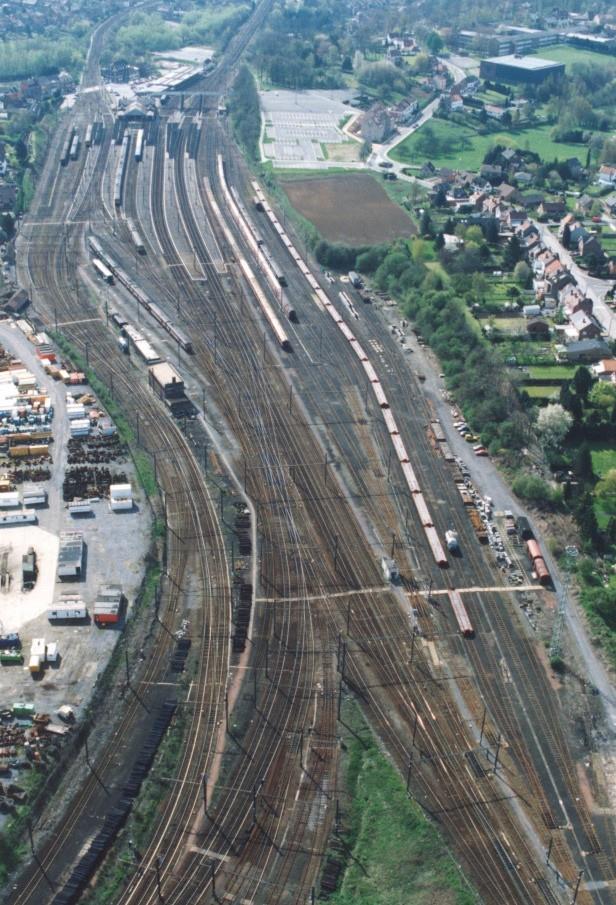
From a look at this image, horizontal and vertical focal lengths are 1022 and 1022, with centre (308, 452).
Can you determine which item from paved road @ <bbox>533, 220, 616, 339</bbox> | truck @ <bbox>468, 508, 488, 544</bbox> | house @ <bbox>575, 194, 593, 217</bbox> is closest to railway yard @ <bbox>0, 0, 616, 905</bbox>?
truck @ <bbox>468, 508, 488, 544</bbox>

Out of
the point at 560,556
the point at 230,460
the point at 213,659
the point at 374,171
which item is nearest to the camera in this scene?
the point at 213,659

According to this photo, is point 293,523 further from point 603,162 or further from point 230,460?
point 603,162

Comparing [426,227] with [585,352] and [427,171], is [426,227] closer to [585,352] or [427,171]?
[427,171]

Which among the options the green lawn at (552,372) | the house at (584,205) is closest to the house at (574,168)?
the house at (584,205)

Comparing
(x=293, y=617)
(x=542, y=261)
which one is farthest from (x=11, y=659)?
(x=542, y=261)

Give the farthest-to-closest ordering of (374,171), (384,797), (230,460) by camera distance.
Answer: (374,171), (230,460), (384,797)

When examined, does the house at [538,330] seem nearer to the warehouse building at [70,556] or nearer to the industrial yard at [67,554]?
the industrial yard at [67,554]

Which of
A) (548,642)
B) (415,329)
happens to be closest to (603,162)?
(415,329)
